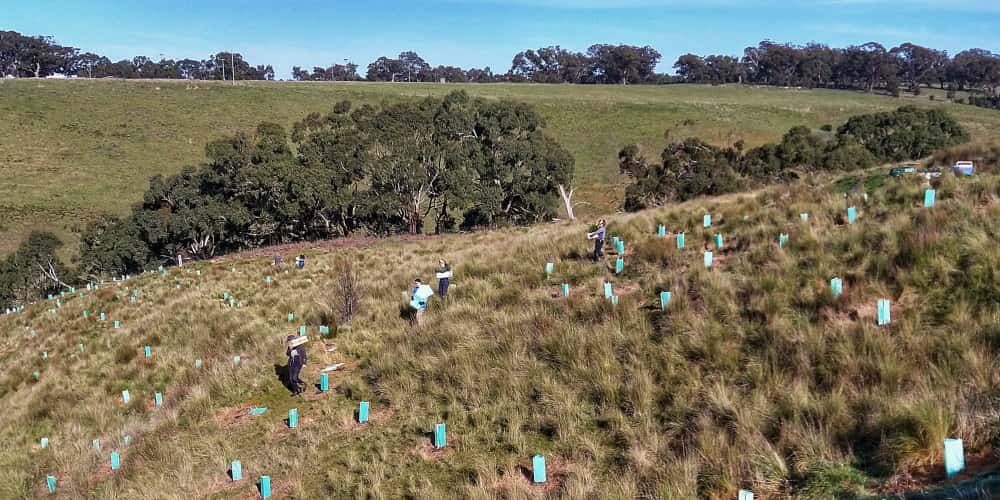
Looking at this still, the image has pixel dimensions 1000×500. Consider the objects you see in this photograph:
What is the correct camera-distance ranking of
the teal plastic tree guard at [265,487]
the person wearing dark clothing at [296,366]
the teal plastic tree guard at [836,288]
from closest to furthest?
the teal plastic tree guard at [265,487] → the teal plastic tree guard at [836,288] → the person wearing dark clothing at [296,366]

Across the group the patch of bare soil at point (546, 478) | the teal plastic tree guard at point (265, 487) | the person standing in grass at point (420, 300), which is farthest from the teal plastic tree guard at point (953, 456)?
the person standing in grass at point (420, 300)

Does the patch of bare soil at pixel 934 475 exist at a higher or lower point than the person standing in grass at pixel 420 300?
higher

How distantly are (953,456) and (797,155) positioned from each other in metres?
38.8

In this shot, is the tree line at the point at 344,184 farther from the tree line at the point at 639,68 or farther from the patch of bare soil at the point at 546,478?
the tree line at the point at 639,68

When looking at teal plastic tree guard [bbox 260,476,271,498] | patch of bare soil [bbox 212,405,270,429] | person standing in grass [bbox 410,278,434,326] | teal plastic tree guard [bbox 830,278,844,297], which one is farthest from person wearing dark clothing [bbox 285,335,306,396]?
teal plastic tree guard [bbox 830,278,844,297]

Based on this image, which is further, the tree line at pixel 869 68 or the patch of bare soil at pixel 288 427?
the tree line at pixel 869 68

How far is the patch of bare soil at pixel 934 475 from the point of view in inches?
159

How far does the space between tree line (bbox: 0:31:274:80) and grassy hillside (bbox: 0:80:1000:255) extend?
3661 cm

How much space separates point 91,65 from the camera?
139750 millimetres

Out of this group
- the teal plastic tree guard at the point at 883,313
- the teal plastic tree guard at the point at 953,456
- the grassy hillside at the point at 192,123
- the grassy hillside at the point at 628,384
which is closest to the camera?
the teal plastic tree guard at the point at 953,456

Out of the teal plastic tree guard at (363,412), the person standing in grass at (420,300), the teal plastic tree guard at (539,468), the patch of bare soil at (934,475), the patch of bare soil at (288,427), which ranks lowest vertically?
the patch of bare soil at (288,427)

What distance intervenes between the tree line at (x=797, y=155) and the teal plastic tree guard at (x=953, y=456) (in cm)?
3313

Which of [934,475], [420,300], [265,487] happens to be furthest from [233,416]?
[934,475]

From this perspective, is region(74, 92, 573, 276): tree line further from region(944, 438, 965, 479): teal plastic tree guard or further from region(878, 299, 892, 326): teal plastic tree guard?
region(944, 438, 965, 479): teal plastic tree guard
